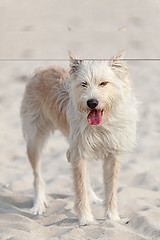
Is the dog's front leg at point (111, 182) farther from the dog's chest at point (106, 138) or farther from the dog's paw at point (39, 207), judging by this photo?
the dog's paw at point (39, 207)

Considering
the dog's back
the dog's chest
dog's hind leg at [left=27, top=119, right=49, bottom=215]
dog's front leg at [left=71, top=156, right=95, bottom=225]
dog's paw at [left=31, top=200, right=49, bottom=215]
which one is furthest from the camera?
dog's hind leg at [left=27, top=119, right=49, bottom=215]

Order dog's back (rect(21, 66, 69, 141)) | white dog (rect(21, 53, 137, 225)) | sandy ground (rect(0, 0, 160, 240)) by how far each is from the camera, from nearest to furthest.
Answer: sandy ground (rect(0, 0, 160, 240))
white dog (rect(21, 53, 137, 225))
dog's back (rect(21, 66, 69, 141))

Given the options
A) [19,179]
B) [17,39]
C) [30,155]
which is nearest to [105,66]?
[17,39]

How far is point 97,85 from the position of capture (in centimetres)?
359

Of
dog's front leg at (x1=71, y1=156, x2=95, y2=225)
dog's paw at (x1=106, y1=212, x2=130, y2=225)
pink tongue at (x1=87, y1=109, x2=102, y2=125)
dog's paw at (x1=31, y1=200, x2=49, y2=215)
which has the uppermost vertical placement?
pink tongue at (x1=87, y1=109, x2=102, y2=125)

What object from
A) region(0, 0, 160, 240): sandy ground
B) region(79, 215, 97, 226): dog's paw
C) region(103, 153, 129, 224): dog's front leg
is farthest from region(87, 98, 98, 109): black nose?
region(79, 215, 97, 226): dog's paw

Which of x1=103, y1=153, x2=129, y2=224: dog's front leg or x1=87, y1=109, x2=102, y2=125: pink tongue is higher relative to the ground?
x1=87, y1=109, x2=102, y2=125: pink tongue

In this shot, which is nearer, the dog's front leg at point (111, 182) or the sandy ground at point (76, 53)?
the sandy ground at point (76, 53)

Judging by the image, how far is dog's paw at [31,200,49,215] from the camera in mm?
4934

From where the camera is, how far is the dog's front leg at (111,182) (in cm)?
430

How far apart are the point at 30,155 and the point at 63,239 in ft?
6.81

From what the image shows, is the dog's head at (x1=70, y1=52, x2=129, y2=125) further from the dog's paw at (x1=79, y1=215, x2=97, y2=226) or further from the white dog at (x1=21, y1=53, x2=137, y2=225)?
the dog's paw at (x1=79, y1=215, x2=97, y2=226)

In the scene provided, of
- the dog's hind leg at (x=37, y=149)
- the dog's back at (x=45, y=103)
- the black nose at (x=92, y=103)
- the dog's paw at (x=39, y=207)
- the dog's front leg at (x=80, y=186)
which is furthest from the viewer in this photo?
the dog's hind leg at (x=37, y=149)

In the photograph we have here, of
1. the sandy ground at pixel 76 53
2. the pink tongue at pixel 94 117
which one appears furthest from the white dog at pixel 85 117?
the sandy ground at pixel 76 53
